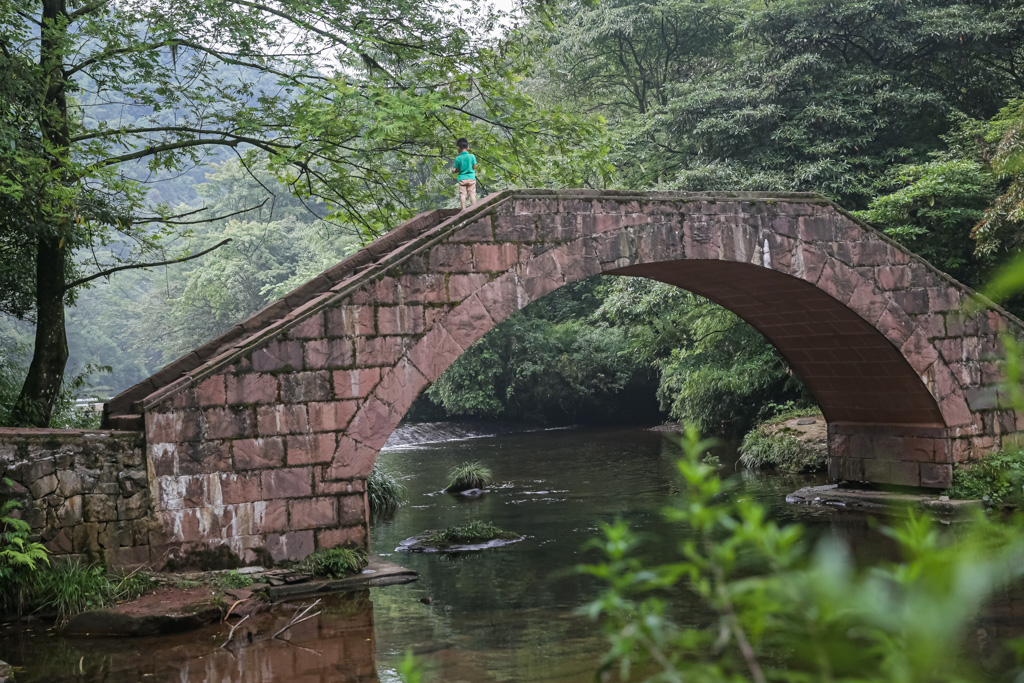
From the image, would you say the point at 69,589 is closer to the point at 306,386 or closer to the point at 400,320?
the point at 306,386

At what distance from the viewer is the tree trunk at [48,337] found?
10781 mm

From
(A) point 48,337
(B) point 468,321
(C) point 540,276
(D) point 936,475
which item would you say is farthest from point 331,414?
(D) point 936,475

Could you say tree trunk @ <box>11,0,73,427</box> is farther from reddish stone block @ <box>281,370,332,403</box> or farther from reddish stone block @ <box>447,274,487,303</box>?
reddish stone block @ <box>447,274,487,303</box>

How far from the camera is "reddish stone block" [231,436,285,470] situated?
7.95 m

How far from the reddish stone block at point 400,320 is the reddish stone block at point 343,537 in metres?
1.68

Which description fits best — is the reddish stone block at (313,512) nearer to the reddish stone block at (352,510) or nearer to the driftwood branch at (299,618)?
the reddish stone block at (352,510)

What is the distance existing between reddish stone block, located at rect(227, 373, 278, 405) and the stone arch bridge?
0.01 m

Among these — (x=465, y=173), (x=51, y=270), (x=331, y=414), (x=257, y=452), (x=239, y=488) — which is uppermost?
(x=465, y=173)

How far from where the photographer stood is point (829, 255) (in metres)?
10.3

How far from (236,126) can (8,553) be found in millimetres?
6209

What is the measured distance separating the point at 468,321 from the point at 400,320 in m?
0.61

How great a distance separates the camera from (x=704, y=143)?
64.0 feet

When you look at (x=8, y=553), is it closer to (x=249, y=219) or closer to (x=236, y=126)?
(x=236, y=126)

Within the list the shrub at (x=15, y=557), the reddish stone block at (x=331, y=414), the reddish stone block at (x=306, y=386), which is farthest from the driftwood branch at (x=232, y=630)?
the reddish stone block at (x=306, y=386)
